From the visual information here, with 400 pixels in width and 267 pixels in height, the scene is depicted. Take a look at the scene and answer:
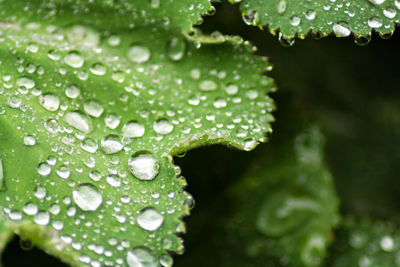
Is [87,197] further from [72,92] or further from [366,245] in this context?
[366,245]

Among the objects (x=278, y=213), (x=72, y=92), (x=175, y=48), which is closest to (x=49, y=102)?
(x=72, y=92)

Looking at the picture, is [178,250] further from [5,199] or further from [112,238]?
[5,199]

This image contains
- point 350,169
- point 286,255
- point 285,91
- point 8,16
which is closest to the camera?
point 8,16

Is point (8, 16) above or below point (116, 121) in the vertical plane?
above

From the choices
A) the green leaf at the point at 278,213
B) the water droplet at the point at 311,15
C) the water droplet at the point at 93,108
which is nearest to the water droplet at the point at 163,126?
the water droplet at the point at 93,108

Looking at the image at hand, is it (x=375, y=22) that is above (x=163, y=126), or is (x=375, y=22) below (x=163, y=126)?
above

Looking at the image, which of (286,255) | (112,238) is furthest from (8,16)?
(286,255)

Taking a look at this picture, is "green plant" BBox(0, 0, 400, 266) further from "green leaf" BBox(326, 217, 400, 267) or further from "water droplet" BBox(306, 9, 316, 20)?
"green leaf" BBox(326, 217, 400, 267)
